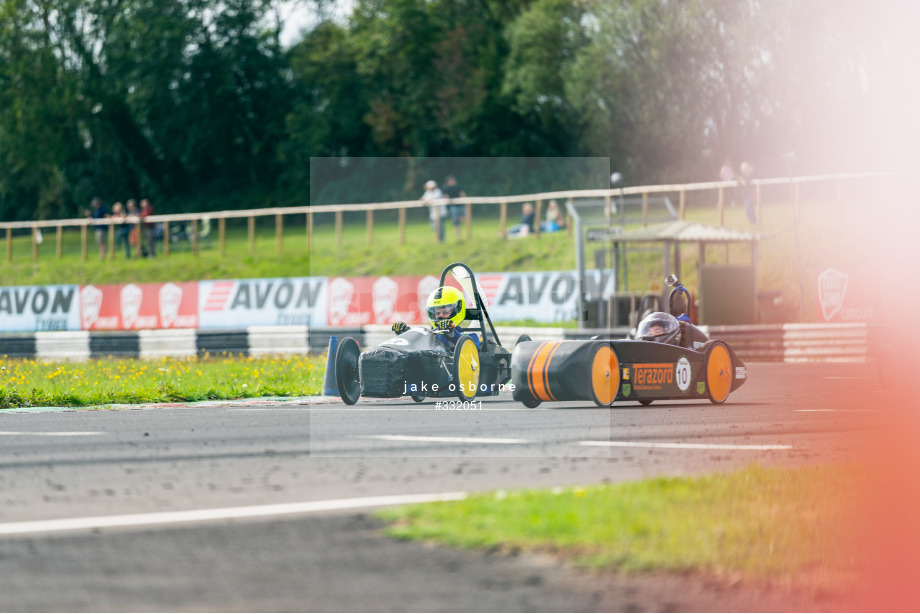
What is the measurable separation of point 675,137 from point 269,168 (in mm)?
22220

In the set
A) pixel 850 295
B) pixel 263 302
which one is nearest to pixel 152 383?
pixel 850 295

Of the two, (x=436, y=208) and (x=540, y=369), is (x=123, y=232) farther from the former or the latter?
(x=540, y=369)

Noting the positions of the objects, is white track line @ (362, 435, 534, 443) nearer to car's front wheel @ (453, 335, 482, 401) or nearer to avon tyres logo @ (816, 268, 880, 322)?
car's front wheel @ (453, 335, 482, 401)

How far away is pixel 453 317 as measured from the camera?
45.7 ft

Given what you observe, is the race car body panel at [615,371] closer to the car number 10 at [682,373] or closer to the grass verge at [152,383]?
the car number 10 at [682,373]

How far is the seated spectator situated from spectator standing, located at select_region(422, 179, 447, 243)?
5.66 ft

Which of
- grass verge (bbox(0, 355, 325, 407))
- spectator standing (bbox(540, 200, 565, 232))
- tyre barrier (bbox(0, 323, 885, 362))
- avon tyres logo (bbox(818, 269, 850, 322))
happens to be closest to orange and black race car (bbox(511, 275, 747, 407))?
grass verge (bbox(0, 355, 325, 407))

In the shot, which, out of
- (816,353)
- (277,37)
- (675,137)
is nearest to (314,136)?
(277,37)

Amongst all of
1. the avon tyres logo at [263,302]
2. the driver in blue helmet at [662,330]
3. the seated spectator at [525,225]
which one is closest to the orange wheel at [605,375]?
the driver in blue helmet at [662,330]

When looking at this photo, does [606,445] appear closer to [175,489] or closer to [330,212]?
[175,489]

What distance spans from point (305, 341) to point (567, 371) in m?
16.4

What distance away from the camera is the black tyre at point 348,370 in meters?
14.2

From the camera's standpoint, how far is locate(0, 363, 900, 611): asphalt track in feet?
18.2

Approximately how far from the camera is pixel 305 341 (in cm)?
2898
